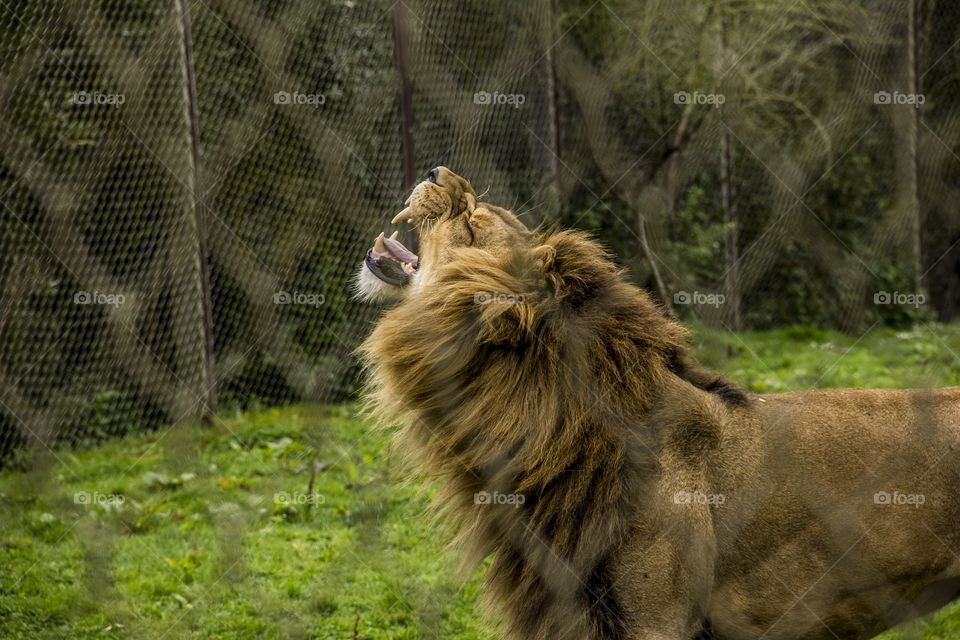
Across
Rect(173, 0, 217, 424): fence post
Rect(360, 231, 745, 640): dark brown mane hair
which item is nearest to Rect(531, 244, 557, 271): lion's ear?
→ Rect(360, 231, 745, 640): dark brown mane hair

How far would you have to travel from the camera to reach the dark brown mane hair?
2.81 metres

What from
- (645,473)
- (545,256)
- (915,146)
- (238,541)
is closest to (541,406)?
(645,473)

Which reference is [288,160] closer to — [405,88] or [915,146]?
[405,88]

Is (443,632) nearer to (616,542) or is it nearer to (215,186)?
(616,542)

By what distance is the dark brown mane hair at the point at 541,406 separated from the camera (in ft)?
9.21

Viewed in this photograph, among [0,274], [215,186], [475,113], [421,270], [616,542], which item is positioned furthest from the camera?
[475,113]

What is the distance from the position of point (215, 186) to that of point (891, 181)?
22.0ft

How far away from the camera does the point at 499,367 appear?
9.56 feet

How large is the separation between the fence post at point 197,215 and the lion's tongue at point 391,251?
318 cm

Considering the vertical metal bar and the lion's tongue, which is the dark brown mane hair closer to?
the lion's tongue

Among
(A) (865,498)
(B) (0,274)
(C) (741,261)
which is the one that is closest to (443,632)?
(A) (865,498)

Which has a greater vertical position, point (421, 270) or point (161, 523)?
point (421, 270)

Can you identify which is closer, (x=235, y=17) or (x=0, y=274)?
(x=0, y=274)

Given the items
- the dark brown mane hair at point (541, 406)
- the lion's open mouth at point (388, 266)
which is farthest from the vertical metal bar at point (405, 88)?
the dark brown mane hair at point (541, 406)
